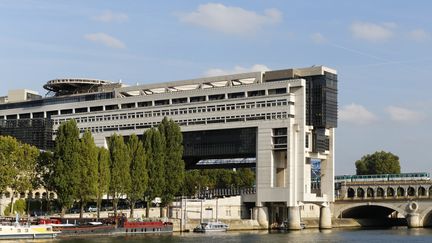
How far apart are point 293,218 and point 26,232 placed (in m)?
58.5

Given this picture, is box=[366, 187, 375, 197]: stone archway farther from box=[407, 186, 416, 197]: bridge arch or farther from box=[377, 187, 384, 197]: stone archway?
box=[407, 186, 416, 197]: bridge arch

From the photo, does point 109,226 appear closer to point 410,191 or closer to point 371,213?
point 410,191

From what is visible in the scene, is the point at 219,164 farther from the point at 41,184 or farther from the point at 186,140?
the point at 41,184

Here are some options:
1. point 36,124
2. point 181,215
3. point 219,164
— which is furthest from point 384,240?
point 36,124

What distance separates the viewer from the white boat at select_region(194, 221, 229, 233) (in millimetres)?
136250

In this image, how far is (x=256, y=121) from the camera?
155m

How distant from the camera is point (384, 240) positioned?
119062mm

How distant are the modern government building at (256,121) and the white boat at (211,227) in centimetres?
1467

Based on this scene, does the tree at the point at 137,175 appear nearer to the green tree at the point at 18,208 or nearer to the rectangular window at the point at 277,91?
the green tree at the point at 18,208

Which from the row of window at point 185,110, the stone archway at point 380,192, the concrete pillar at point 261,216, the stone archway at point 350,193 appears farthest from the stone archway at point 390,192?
the row of window at point 185,110

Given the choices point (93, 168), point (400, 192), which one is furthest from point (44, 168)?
point (400, 192)

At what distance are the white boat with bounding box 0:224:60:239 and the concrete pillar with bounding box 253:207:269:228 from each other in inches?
2011

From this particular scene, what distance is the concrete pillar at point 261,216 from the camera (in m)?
153

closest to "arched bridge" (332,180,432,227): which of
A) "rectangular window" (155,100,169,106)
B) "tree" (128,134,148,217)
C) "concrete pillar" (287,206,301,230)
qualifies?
"concrete pillar" (287,206,301,230)
